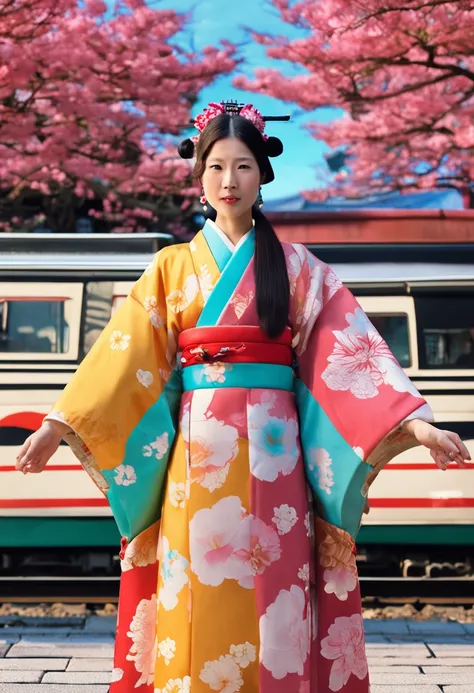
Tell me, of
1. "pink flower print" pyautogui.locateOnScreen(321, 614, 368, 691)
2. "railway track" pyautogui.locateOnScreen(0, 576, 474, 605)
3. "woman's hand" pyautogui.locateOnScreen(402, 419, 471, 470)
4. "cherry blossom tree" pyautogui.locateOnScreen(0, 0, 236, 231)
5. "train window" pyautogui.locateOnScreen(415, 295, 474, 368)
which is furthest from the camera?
"cherry blossom tree" pyautogui.locateOnScreen(0, 0, 236, 231)

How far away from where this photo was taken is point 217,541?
7.98 ft

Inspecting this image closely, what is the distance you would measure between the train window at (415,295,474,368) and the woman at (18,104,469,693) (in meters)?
2.70

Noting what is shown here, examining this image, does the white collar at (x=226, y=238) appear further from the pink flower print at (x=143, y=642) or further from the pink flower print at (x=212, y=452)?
the pink flower print at (x=143, y=642)

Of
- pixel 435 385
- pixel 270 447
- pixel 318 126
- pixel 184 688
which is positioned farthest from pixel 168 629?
pixel 318 126

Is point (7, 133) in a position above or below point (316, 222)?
above

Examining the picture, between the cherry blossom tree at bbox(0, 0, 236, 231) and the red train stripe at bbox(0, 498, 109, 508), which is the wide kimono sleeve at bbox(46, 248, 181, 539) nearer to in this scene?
the red train stripe at bbox(0, 498, 109, 508)

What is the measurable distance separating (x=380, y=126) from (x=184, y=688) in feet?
28.0

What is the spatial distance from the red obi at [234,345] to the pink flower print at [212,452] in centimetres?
19

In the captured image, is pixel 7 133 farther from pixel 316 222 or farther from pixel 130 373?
pixel 130 373

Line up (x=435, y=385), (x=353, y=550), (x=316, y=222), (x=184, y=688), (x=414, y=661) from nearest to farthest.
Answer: (x=184, y=688) < (x=353, y=550) < (x=414, y=661) < (x=435, y=385) < (x=316, y=222)

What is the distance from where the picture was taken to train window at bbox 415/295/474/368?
529 centimetres

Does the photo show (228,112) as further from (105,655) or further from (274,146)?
(105,655)

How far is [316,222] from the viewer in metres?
6.31

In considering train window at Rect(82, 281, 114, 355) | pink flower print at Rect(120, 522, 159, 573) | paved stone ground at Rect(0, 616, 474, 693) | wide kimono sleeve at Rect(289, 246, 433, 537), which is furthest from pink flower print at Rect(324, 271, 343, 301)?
train window at Rect(82, 281, 114, 355)
